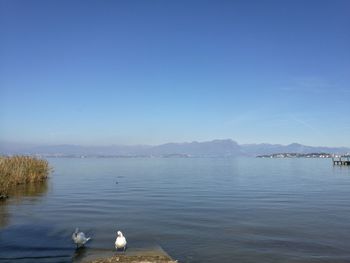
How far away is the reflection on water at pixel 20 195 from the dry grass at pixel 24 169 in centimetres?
82

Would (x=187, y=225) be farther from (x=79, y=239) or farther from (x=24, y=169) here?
(x=24, y=169)

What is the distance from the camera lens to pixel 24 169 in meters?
50.2

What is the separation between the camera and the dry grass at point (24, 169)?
149 ft

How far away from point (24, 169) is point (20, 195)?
35.2 ft

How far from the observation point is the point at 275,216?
3002 cm

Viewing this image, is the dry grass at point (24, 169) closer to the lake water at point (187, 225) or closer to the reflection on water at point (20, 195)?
the reflection on water at point (20, 195)

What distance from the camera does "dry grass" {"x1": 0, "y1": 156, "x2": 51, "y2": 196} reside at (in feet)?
149

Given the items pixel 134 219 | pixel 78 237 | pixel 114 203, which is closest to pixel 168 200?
pixel 114 203

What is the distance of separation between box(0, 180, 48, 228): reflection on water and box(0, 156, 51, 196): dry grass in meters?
0.82

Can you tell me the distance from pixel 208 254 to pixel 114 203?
63.6 feet

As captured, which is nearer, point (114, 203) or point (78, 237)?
point (78, 237)

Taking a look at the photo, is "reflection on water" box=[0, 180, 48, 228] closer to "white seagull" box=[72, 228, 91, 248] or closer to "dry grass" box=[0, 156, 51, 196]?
"dry grass" box=[0, 156, 51, 196]

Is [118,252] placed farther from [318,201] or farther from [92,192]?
[92,192]

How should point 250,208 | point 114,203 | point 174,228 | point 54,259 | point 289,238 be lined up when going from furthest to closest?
point 114,203, point 250,208, point 174,228, point 289,238, point 54,259
